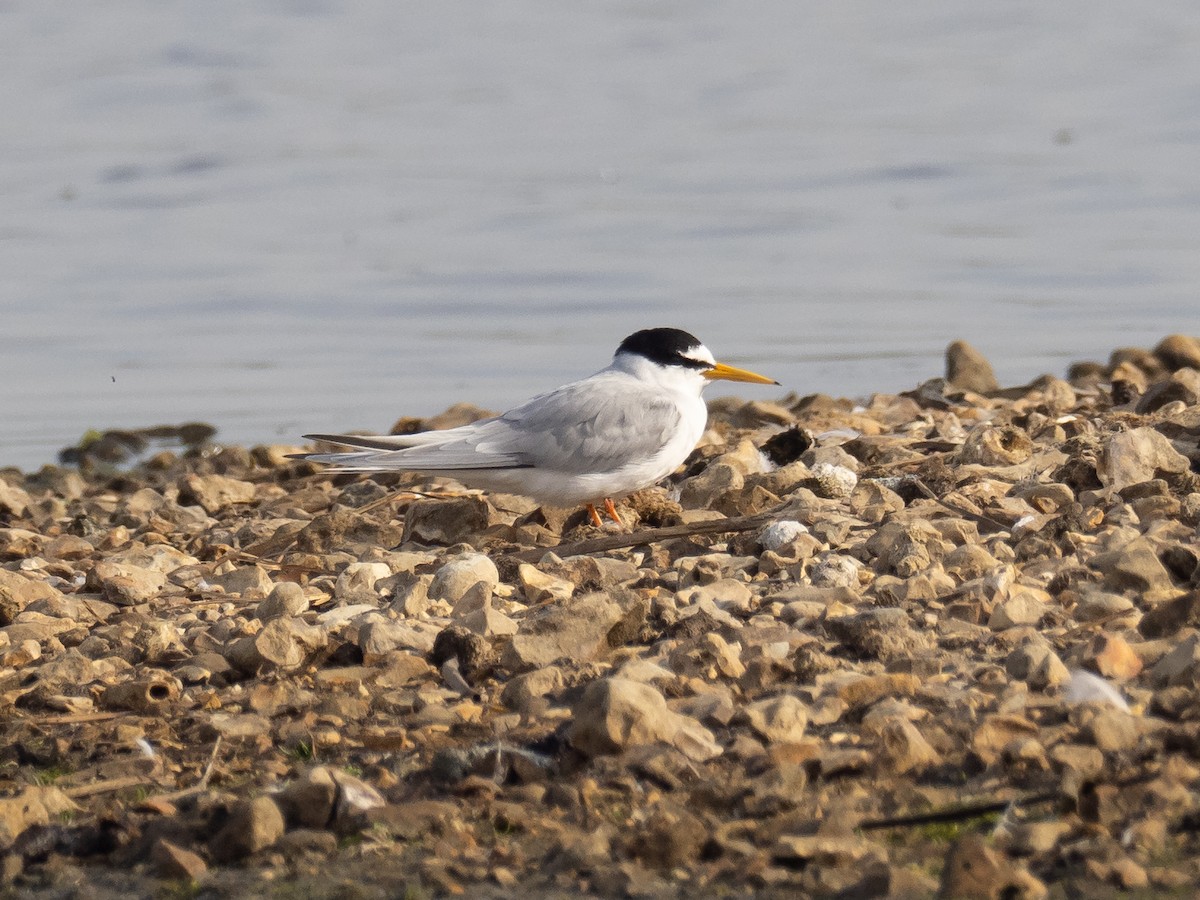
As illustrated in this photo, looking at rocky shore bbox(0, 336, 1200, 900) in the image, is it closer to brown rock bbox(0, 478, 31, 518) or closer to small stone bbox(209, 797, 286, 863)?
small stone bbox(209, 797, 286, 863)

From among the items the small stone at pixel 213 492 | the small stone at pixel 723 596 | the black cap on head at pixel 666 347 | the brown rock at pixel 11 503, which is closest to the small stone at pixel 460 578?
the small stone at pixel 723 596

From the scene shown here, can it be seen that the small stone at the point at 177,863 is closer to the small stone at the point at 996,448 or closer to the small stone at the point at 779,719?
the small stone at the point at 779,719

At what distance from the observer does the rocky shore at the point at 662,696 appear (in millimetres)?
2848

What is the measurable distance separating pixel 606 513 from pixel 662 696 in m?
2.86

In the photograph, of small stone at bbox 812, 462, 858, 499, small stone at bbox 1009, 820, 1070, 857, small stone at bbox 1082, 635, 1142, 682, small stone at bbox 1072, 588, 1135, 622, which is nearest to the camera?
small stone at bbox 1009, 820, 1070, 857

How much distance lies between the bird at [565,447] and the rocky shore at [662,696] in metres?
0.26

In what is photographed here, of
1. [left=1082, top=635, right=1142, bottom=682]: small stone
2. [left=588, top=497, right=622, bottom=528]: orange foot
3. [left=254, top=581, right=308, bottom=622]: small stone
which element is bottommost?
[left=588, top=497, right=622, bottom=528]: orange foot

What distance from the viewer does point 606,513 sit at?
621cm

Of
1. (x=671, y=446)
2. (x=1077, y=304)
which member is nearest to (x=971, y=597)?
(x=671, y=446)


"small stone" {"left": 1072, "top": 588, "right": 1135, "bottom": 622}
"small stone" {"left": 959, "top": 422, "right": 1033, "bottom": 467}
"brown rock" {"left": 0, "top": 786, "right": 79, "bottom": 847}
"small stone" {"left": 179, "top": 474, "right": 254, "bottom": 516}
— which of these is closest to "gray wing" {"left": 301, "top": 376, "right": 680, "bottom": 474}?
"small stone" {"left": 959, "top": 422, "right": 1033, "bottom": 467}

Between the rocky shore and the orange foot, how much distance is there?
232mm

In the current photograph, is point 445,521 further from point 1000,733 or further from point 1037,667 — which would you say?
point 1000,733

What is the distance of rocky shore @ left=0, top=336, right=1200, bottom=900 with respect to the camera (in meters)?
2.85

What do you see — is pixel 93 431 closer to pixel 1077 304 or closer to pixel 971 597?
pixel 1077 304
